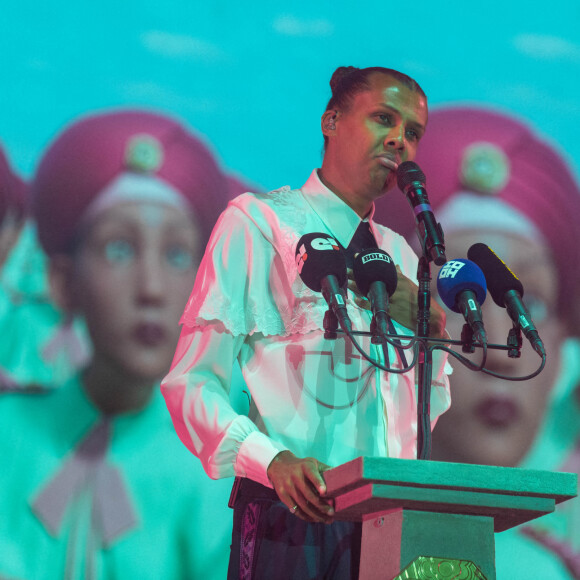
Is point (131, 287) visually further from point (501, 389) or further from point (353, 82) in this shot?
point (501, 389)

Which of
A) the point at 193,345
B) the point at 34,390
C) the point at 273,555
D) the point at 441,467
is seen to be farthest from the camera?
the point at 34,390

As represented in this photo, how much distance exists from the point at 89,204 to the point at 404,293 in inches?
54.7

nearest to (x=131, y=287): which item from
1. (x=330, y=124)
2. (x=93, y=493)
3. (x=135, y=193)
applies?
(x=135, y=193)

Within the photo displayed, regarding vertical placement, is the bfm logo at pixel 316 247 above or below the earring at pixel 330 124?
below

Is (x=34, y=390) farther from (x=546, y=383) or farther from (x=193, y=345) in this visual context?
(x=546, y=383)

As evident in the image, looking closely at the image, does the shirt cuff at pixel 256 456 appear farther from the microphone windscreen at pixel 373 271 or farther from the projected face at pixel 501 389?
the projected face at pixel 501 389

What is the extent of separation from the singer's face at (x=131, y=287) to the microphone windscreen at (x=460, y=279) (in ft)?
4.91

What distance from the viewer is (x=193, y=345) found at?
1960 mm

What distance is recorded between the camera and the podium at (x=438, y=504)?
4.46 ft

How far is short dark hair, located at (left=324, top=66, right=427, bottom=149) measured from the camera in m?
2.22

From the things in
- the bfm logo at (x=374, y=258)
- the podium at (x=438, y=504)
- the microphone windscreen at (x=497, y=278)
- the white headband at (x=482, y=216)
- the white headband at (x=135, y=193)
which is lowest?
the podium at (x=438, y=504)

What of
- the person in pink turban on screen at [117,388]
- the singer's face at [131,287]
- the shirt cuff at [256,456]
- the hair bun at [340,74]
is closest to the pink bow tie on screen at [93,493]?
the person in pink turban on screen at [117,388]

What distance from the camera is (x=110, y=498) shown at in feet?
9.47

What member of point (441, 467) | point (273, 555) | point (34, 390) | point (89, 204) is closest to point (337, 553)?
point (273, 555)
